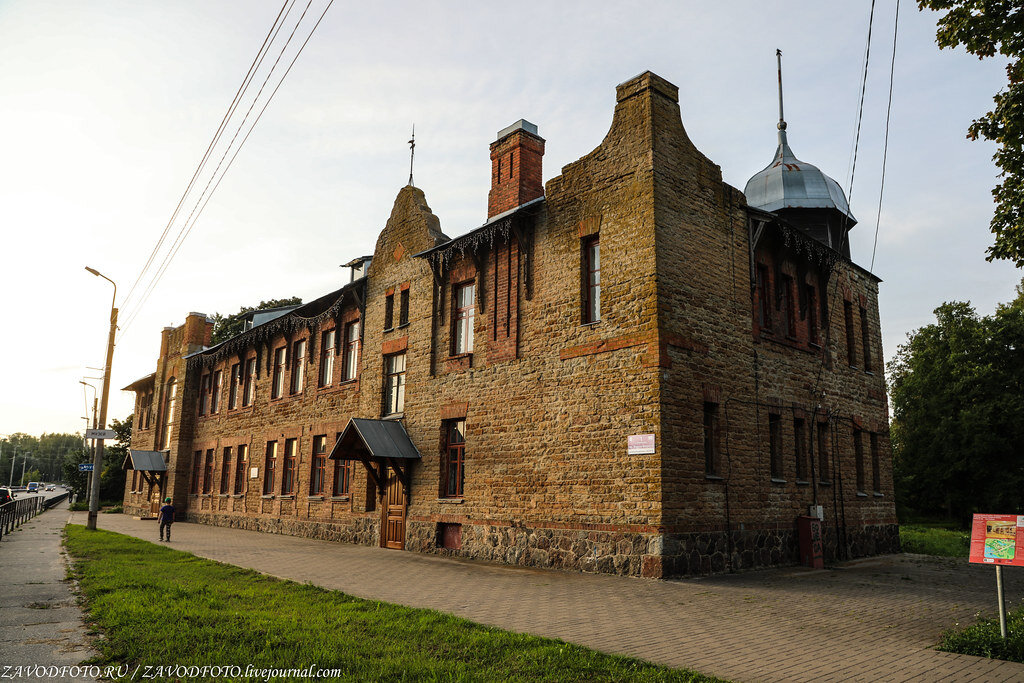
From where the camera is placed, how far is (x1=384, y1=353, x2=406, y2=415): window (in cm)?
2048

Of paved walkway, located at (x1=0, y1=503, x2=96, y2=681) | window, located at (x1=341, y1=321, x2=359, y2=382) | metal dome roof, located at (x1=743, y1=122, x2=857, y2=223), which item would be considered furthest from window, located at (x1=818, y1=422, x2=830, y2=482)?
paved walkway, located at (x1=0, y1=503, x2=96, y2=681)

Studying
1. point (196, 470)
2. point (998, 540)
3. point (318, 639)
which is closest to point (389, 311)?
point (318, 639)

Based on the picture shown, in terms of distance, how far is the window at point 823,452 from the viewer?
1769cm

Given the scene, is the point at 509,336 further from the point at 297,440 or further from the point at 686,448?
the point at 297,440

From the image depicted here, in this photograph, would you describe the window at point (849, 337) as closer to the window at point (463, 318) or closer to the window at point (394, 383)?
the window at point (463, 318)

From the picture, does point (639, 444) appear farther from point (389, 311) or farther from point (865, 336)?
point (865, 336)

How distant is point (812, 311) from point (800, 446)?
12.1ft

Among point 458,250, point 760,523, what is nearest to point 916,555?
point 760,523

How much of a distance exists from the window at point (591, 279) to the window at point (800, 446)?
588 cm

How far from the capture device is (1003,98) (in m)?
9.91

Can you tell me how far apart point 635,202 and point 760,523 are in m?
7.26

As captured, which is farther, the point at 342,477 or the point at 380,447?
the point at 342,477

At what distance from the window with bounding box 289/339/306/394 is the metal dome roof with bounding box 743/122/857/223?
16.4 m

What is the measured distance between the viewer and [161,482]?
118ft
